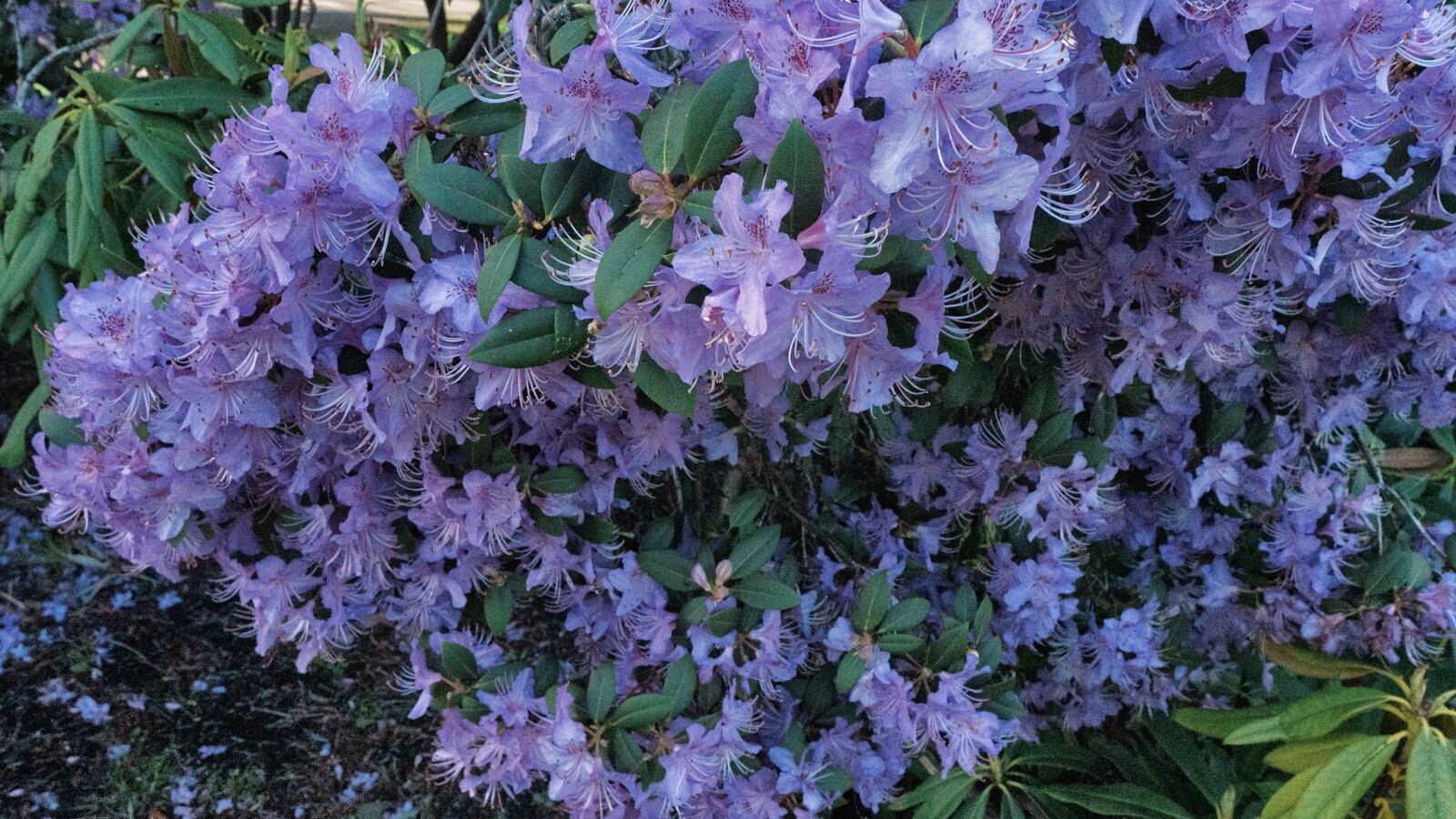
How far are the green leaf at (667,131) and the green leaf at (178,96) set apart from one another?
94 cm

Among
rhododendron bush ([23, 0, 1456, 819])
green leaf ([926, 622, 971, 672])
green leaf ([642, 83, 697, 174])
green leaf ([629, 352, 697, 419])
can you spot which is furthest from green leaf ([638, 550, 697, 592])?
green leaf ([642, 83, 697, 174])

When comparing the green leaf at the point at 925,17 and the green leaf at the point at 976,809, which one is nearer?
the green leaf at the point at 925,17

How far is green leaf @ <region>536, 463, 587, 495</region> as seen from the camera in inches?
51.7

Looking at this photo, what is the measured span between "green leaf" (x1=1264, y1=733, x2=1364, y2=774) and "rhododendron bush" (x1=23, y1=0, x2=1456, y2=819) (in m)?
0.14

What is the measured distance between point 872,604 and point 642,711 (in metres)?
0.37

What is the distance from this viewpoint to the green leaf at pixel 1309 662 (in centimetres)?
161

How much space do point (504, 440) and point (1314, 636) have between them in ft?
4.46

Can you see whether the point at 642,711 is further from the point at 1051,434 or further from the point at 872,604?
the point at 1051,434

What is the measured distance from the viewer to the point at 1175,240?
4.10 feet

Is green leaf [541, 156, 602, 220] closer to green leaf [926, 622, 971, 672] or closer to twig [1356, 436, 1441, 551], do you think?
green leaf [926, 622, 971, 672]

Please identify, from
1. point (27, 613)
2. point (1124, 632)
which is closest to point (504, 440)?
point (1124, 632)

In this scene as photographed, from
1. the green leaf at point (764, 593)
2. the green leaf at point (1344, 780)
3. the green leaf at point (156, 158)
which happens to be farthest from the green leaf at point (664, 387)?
the green leaf at point (1344, 780)

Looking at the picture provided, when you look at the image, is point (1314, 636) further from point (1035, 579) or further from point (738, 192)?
point (738, 192)

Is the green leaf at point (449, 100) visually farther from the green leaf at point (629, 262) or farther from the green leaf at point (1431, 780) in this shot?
the green leaf at point (1431, 780)
